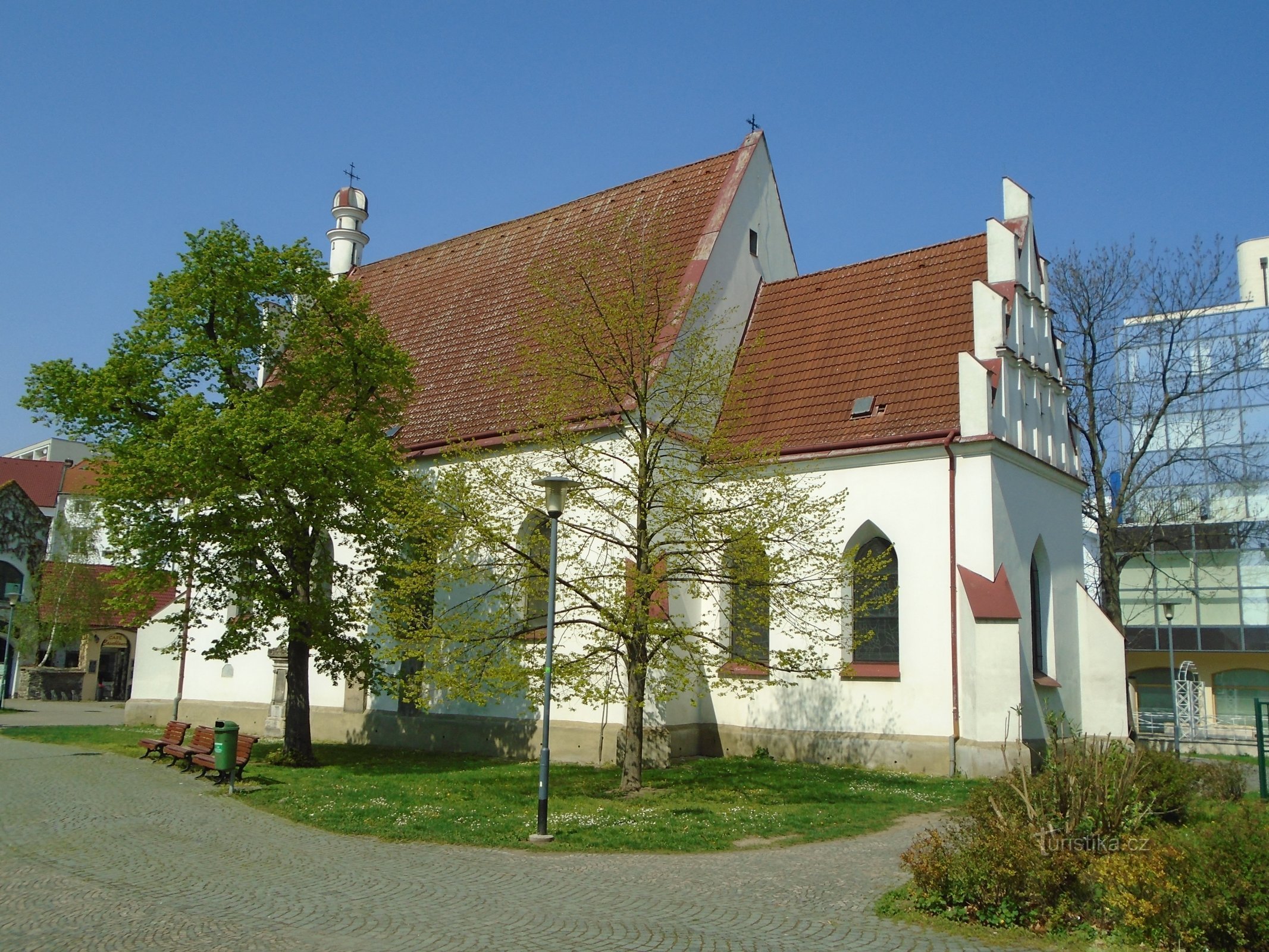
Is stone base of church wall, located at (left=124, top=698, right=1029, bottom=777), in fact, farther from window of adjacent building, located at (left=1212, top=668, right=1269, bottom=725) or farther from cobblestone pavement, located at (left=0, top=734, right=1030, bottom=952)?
window of adjacent building, located at (left=1212, top=668, right=1269, bottom=725)

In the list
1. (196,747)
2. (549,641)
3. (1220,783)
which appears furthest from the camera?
(196,747)

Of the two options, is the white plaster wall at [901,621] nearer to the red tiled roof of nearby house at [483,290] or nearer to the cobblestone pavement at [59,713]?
the red tiled roof of nearby house at [483,290]

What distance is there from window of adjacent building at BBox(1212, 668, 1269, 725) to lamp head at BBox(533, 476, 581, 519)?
117ft

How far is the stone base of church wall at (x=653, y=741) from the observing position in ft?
57.3

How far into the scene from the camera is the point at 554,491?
493 inches

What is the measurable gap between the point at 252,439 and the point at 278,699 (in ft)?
32.3

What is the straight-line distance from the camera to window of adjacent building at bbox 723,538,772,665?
1448cm

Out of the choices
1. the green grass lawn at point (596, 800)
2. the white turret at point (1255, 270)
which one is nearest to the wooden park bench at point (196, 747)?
the green grass lawn at point (596, 800)

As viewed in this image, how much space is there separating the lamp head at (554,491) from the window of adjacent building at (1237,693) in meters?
35.8

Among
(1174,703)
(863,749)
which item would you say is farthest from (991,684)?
(1174,703)

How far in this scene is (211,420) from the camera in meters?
16.8

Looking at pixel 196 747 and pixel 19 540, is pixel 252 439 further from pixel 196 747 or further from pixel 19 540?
pixel 19 540

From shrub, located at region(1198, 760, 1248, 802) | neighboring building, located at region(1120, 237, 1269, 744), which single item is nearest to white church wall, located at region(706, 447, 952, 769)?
shrub, located at region(1198, 760, 1248, 802)

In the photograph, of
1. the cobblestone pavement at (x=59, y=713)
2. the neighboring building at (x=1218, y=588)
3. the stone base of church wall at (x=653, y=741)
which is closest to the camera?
the stone base of church wall at (x=653, y=741)
